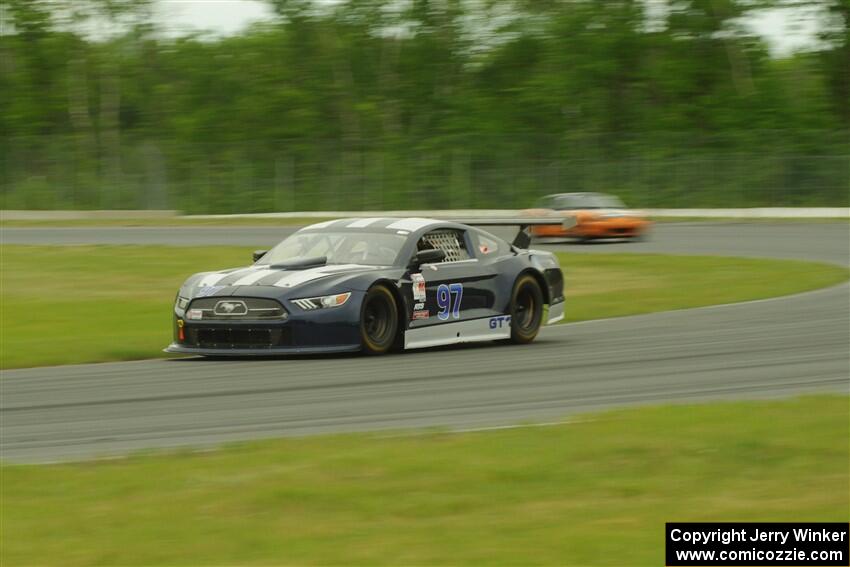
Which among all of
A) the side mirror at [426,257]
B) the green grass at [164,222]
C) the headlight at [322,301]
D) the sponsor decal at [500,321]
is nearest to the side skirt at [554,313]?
the sponsor decal at [500,321]

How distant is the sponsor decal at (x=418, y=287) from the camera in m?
13.1

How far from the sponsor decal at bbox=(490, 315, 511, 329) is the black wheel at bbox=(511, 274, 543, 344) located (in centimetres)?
8

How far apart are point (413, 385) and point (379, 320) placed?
239 centimetres

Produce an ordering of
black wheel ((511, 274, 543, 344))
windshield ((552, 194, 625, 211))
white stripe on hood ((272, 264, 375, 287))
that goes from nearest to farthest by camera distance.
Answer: white stripe on hood ((272, 264, 375, 287)) → black wheel ((511, 274, 543, 344)) → windshield ((552, 194, 625, 211))

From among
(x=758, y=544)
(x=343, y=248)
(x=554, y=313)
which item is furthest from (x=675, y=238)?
(x=758, y=544)

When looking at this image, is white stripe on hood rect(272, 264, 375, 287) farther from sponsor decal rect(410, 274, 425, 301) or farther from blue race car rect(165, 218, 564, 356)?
sponsor decal rect(410, 274, 425, 301)

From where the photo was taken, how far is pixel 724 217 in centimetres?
4397

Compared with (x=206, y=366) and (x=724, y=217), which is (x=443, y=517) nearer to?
(x=206, y=366)

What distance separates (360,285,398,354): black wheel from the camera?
1263 cm

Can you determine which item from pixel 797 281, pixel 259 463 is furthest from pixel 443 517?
pixel 797 281

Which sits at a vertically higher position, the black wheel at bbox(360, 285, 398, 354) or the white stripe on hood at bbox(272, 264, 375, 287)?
the white stripe on hood at bbox(272, 264, 375, 287)

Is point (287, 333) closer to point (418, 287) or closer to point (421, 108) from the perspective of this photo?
point (418, 287)

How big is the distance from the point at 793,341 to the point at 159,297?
30.8 ft

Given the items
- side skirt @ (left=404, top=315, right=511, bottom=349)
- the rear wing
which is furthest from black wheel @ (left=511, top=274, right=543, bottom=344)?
the rear wing
